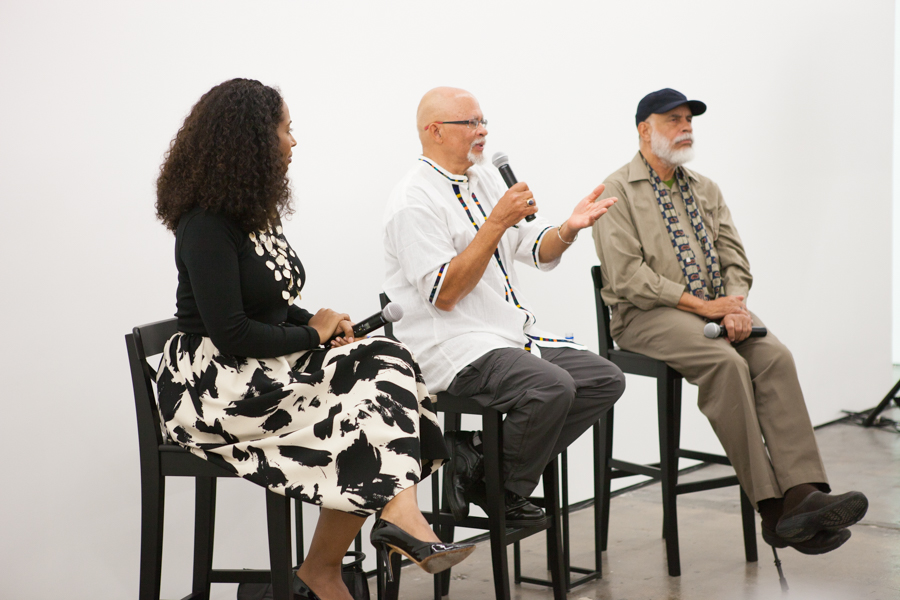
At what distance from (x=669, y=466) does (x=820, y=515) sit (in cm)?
49

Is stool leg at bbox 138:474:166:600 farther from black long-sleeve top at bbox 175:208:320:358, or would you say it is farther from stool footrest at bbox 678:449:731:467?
stool footrest at bbox 678:449:731:467

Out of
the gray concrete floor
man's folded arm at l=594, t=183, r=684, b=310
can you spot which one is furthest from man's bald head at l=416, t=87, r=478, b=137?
the gray concrete floor

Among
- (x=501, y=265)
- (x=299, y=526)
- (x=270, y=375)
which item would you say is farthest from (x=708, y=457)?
(x=270, y=375)

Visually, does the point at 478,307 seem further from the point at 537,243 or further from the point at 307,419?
the point at 307,419

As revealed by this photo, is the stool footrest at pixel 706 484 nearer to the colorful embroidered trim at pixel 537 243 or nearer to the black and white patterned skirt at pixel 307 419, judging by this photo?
the colorful embroidered trim at pixel 537 243

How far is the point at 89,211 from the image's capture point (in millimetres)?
2242

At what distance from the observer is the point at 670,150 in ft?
9.84

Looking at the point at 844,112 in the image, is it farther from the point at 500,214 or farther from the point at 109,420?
the point at 109,420

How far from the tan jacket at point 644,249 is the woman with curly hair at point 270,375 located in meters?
1.09

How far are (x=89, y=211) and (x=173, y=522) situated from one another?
900mm

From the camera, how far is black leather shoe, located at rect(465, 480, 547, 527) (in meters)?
2.24

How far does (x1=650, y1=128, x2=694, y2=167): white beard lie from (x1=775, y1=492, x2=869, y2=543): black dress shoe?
124cm

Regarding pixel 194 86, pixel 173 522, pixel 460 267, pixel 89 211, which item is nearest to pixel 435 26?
pixel 194 86

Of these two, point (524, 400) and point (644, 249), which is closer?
point (524, 400)
